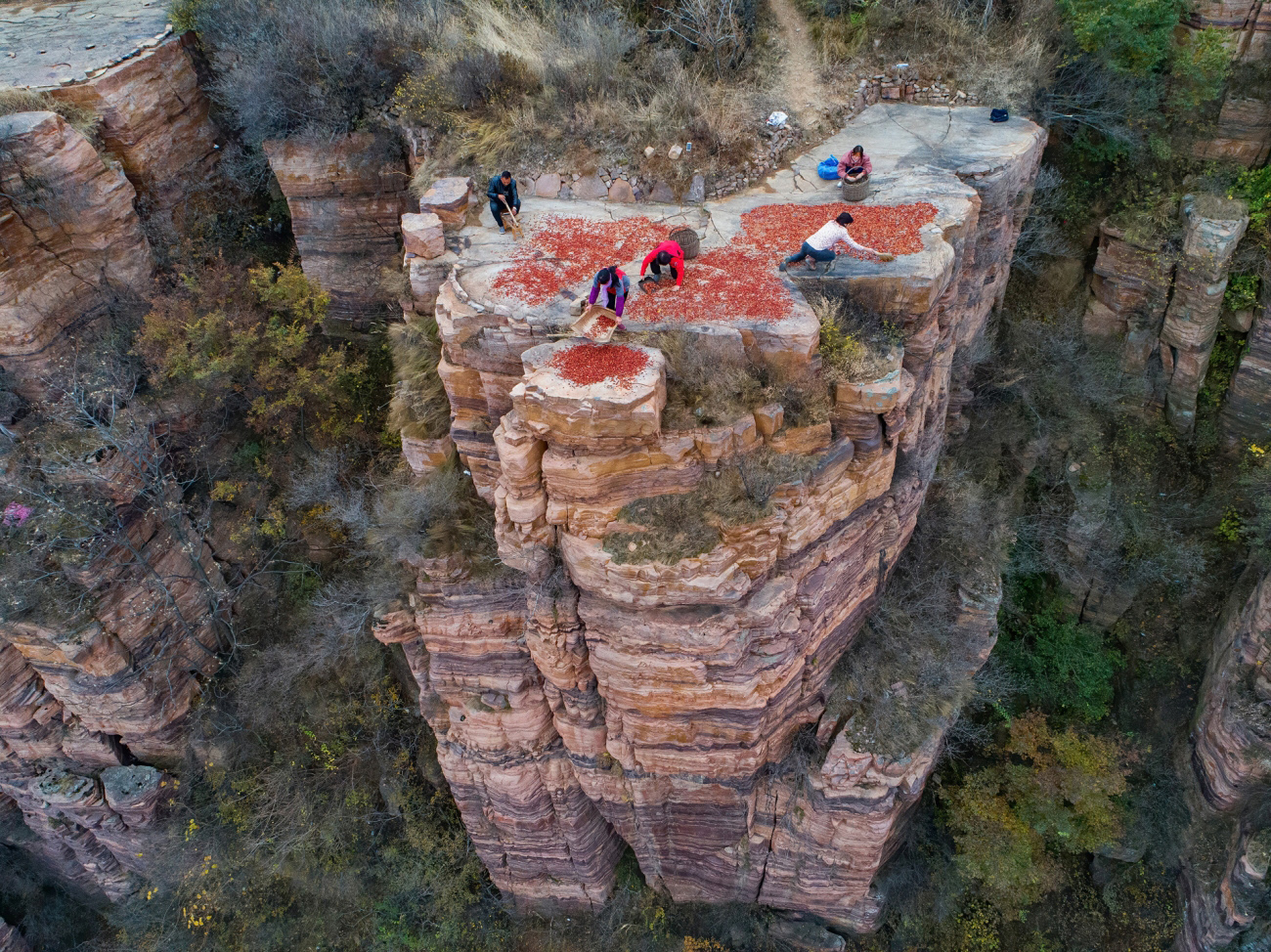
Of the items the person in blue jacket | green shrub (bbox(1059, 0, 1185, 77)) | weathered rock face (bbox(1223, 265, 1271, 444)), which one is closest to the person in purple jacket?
Answer: the person in blue jacket

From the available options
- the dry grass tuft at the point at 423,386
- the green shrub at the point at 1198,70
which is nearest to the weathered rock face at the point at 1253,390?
the green shrub at the point at 1198,70

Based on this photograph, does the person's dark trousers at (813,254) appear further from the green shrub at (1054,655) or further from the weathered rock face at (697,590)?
the green shrub at (1054,655)

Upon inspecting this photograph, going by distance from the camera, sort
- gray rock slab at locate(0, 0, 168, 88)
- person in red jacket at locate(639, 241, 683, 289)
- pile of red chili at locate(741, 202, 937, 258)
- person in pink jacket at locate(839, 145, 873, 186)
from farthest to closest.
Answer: gray rock slab at locate(0, 0, 168, 88)
person in pink jacket at locate(839, 145, 873, 186)
pile of red chili at locate(741, 202, 937, 258)
person in red jacket at locate(639, 241, 683, 289)

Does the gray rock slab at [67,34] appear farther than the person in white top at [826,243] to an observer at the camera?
Yes

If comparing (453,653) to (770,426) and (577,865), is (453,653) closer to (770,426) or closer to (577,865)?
(577,865)

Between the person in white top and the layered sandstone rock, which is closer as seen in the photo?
the person in white top

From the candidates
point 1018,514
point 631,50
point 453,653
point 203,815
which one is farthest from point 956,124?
point 203,815

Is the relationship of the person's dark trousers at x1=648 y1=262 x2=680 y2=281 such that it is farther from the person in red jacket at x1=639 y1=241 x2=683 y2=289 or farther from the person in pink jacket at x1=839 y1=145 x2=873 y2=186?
the person in pink jacket at x1=839 y1=145 x2=873 y2=186
